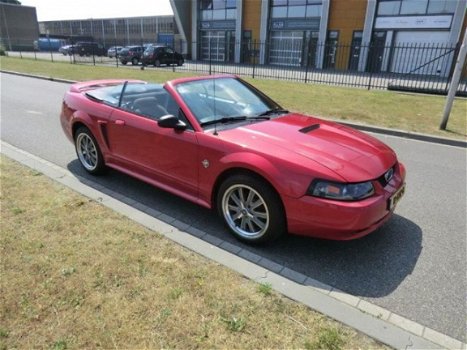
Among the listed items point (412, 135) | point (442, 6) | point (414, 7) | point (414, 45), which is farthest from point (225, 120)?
point (414, 7)

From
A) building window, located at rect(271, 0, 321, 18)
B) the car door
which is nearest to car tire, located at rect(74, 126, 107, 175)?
the car door


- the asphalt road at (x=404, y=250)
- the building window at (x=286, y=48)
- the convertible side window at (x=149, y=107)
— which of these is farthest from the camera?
the building window at (x=286, y=48)

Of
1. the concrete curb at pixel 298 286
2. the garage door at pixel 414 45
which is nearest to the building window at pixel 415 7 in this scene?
the garage door at pixel 414 45

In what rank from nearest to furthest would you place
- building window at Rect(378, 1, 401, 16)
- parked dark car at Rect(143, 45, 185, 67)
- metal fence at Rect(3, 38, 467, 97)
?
metal fence at Rect(3, 38, 467, 97)
building window at Rect(378, 1, 401, 16)
parked dark car at Rect(143, 45, 185, 67)

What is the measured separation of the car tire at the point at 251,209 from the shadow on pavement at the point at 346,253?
0.15 meters

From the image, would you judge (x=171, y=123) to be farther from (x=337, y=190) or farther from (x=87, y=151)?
(x=87, y=151)

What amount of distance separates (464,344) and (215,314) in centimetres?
164

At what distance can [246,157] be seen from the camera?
129 inches

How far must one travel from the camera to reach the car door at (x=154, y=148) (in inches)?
148

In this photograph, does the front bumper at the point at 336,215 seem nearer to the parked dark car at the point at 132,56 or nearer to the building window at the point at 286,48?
the building window at the point at 286,48

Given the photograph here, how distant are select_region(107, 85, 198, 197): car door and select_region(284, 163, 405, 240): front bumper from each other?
3.78ft

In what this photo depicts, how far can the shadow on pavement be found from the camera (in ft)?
10.0

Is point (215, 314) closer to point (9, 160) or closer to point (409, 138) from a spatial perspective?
point (9, 160)

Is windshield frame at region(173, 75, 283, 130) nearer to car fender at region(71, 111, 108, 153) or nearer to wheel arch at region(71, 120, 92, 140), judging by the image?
car fender at region(71, 111, 108, 153)
